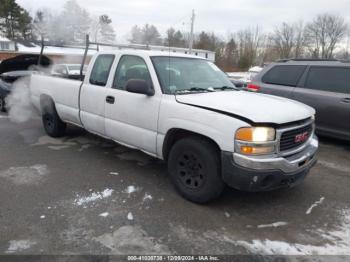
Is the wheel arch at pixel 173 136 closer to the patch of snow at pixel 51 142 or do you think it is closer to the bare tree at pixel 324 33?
the patch of snow at pixel 51 142

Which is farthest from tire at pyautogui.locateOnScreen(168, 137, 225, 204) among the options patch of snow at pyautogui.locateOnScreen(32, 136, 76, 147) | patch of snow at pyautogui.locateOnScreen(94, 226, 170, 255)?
patch of snow at pyautogui.locateOnScreen(32, 136, 76, 147)

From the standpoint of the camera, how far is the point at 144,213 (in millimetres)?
3383

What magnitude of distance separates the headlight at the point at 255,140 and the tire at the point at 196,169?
0.36m

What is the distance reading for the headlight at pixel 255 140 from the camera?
3.01 meters

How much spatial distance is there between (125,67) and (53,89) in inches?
82.4

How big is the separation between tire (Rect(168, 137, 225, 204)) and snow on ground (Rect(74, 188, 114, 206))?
33.3 inches

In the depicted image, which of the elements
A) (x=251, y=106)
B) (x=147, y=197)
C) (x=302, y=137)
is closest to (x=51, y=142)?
(x=147, y=197)

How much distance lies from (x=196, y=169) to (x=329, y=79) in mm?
4085

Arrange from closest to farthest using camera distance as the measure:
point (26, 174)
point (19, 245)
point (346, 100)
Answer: point (19, 245), point (26, 174), point (346, 100)

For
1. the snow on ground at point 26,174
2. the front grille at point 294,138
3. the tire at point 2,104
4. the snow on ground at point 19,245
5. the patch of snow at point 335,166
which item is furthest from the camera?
the tire at point 2,104

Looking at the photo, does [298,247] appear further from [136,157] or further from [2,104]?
[2,104]

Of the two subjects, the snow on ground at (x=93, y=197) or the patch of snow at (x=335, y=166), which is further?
the patch of snow at (x=335, y=166)

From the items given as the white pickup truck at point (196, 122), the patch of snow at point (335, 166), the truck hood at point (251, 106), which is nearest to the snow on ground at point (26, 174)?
the white pickup truck at point (196, 122)

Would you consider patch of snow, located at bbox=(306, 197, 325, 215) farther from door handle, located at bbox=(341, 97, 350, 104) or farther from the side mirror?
door handle, located at bbox=(341, 97, 350, 104)
